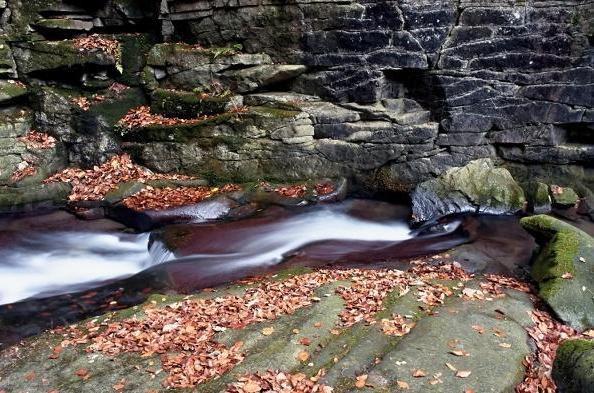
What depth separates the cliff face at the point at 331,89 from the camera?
39.3ft

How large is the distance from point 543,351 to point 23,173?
11.8 meters

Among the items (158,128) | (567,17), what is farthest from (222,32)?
(567,17)

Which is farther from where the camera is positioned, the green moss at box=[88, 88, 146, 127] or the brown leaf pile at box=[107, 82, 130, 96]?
the brown leaf pile at box=[107, 82, 130, 96]

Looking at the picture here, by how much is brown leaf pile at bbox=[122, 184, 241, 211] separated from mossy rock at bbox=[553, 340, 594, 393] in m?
8.06

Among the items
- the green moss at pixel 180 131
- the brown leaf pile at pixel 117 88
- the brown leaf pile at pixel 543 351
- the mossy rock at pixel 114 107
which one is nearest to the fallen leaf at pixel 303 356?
the brown leaf pile at pixel 543 351

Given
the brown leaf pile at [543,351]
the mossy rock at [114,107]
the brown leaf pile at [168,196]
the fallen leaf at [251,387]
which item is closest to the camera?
the fallen leaf at [251,387]

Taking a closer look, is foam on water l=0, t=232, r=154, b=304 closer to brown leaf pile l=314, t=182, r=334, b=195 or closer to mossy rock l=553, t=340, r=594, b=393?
brown leaf pile l=314, t=182, r=334, b=195

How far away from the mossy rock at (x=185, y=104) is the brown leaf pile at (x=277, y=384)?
334 inches

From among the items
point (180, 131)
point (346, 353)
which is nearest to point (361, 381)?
point (346, 353)

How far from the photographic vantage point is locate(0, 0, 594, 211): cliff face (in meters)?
12.0

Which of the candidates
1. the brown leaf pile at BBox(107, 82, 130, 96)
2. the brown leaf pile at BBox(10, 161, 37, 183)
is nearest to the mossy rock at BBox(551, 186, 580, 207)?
the brown leaf pile at BBox(107, 82, 130, 96)

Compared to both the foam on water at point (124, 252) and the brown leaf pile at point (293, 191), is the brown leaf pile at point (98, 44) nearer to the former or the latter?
the foam on water at point (124, 252)

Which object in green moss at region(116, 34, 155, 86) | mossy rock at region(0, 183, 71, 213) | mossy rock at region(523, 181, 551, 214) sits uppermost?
green moss at region(116, 34, 155, 86)

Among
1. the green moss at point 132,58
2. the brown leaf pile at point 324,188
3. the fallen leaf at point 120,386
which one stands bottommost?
the fallen leaf at point 120,386
